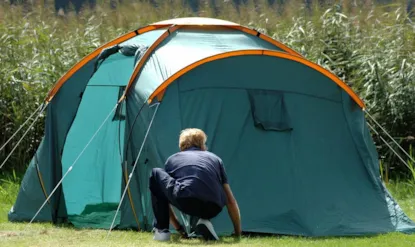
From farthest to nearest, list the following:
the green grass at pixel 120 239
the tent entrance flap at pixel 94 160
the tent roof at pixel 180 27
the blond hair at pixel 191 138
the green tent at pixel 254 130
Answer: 1. the tent entrance flap at pixel 94 160
2. the tent roof at pixel 180 27
3. the green tent at pixel 254 130
4. the blond hair at pixel 191 138
5. the green grass at pixel 120 239

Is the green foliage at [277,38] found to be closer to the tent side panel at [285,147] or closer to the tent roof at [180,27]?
the tent roof at [180,27]

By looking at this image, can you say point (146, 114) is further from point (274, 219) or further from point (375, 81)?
point (375, 81)

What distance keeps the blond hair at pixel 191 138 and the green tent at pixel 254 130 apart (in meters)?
0.33

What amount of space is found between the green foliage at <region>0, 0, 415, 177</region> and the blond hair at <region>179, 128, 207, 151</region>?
154 inches

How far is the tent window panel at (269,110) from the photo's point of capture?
8102mm

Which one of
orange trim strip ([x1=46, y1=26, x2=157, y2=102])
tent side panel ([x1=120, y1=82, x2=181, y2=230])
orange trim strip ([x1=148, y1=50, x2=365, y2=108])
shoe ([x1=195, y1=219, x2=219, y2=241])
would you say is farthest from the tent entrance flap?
shoe ([x1=195, y1=219, x2=219, y2=241])

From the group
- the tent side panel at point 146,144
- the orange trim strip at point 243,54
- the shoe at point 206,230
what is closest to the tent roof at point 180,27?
the orange trim strip at point 243,54

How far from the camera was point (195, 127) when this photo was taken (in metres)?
7.95

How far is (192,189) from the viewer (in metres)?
7.28

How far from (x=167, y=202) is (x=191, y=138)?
549 millimetres

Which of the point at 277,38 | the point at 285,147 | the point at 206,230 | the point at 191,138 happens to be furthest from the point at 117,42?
the point at 277,38

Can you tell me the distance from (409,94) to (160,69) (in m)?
4.05

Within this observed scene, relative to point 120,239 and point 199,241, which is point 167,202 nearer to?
point 199,241

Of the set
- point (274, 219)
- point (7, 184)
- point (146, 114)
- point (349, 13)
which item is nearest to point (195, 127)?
point (146, 114)
